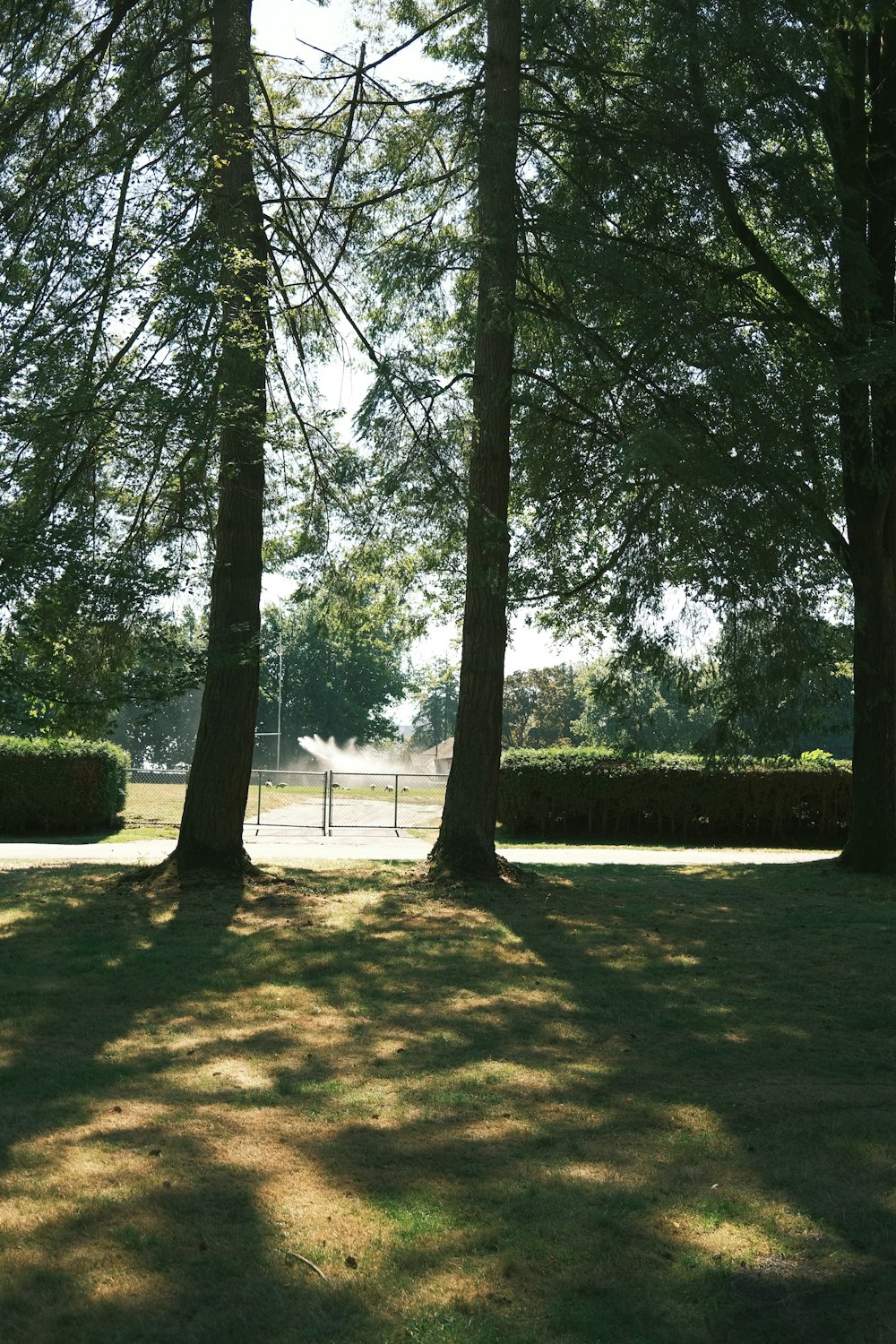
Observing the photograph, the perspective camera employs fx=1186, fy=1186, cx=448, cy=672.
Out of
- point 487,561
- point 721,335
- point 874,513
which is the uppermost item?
point 721,335

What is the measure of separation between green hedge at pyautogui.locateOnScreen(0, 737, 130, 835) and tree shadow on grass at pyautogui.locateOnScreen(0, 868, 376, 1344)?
11.1 meters

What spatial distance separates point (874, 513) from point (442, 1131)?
35.9ft

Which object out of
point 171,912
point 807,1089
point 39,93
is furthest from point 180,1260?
point 39,93

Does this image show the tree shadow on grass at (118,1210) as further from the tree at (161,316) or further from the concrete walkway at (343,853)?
the concrete walkway at (343,853)

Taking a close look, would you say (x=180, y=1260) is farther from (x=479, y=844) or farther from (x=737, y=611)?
(x=737, y=611)

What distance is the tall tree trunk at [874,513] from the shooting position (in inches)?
535

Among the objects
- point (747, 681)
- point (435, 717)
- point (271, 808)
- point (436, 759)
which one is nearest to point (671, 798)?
point (747, 681)

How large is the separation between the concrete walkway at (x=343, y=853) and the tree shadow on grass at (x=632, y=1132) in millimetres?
5442

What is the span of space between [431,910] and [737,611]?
4.17m

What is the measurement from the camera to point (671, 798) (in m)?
19.5

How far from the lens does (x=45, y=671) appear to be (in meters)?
9.55

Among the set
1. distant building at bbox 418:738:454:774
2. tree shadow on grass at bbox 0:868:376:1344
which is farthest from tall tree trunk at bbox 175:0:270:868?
distant building at bbox 418:738:454:774

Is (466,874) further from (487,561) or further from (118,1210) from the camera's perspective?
(118,1210)

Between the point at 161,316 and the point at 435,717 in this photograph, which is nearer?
the point at 161,316
